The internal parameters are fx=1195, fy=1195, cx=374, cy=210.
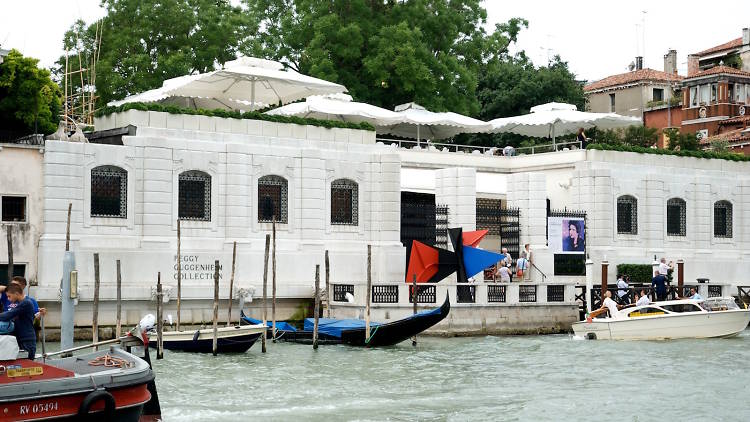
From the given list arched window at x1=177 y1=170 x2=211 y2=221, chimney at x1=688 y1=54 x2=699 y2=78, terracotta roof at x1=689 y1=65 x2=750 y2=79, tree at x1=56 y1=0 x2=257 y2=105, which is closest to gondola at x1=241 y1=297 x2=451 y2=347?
arched window at x1=177 y1=170 x2=211 y2=221

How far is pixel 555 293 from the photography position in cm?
3641

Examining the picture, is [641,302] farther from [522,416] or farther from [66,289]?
[66,289]

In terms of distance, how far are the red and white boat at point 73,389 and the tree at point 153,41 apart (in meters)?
30.9

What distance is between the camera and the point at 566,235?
4034 centimetres

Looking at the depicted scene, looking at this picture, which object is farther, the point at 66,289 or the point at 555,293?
the point at 555,293

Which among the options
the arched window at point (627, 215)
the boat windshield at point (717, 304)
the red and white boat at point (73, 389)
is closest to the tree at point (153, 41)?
the arched window at point (627, 215)

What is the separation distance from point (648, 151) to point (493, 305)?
1163cm

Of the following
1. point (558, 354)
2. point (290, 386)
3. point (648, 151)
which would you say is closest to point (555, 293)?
point (558, 354)

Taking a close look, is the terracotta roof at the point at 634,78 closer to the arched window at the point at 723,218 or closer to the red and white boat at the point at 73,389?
the arched window at the point at 723,218

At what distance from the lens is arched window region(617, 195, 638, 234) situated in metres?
41.8

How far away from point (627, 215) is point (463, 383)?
18494 millimetres

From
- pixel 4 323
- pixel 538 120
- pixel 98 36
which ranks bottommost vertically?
pixel 4 323

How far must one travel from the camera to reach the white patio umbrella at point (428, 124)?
42753mm

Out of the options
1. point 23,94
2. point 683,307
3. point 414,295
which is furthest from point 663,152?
point 23,94
